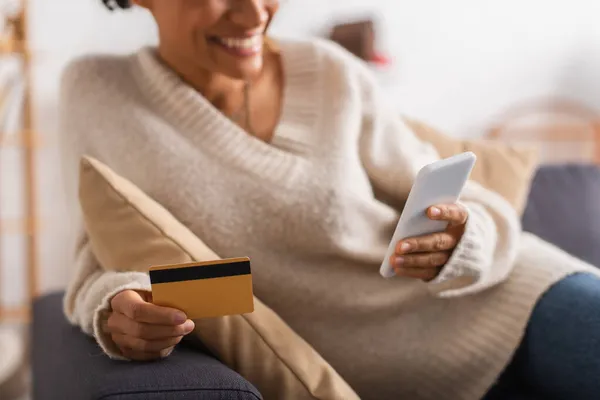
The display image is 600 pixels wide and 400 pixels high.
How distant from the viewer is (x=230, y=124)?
3.28 ft

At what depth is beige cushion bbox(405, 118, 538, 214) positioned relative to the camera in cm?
125

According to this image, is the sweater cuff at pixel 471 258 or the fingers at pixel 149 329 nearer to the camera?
the fingers at pixel 149 329

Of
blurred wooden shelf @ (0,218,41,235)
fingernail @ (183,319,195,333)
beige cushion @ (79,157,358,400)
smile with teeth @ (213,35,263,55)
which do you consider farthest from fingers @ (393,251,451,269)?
blurred wooden shelf @ (0,218,41,235)

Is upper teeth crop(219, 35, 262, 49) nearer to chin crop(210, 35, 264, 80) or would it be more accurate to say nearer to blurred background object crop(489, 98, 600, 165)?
chin crop(210, 35, 264, 80)

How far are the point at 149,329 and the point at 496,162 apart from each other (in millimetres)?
839

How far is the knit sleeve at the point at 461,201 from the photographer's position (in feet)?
2.92

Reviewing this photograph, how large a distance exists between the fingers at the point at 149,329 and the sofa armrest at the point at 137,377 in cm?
3

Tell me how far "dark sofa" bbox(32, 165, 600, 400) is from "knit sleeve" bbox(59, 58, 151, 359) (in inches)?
1.3

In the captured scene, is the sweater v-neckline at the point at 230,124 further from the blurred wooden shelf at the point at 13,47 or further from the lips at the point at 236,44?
the blurred wooden shelf at the point at 13,47

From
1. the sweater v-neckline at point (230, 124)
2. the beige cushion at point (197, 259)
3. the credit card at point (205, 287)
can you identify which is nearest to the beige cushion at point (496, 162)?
the sweater v-neckline at point (230, 124)

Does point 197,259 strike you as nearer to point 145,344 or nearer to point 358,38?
point 145,344

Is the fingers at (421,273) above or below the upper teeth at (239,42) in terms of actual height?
below

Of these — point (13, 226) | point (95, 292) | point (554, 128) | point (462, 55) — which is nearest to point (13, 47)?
point (13, 226)

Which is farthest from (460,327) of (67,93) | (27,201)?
(27,201)
